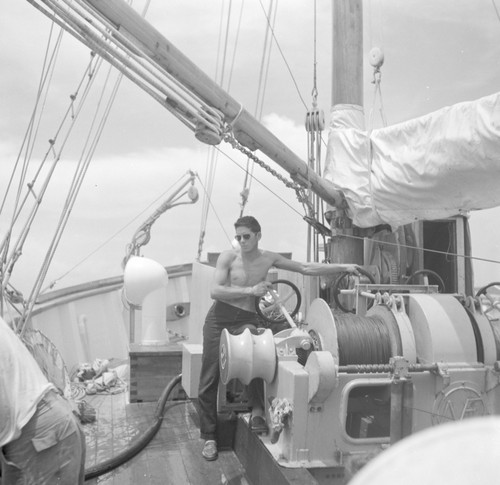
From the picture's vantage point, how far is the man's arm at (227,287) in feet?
12.8

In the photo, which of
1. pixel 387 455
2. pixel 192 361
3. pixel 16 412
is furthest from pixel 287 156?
pixel 387 455

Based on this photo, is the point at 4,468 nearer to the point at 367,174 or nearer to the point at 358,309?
the point at 358,309

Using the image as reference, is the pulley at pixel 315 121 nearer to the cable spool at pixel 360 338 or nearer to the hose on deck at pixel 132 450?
the hose on deck at pixel 132 450

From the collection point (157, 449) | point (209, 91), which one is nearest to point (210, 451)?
point (157, 449)

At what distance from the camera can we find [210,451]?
3943 mm

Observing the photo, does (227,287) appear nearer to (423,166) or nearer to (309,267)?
(309,267)

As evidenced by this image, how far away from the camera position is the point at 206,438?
404cm

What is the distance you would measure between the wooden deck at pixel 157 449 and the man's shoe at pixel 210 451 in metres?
0.04

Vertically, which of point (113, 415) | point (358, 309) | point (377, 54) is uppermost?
point (377, 54)

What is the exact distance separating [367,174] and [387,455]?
4.65 m

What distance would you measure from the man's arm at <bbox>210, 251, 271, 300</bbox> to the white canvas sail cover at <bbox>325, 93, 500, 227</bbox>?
1.43 metres

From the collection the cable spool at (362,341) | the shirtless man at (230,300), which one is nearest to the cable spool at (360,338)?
the cable spool at (362,341)

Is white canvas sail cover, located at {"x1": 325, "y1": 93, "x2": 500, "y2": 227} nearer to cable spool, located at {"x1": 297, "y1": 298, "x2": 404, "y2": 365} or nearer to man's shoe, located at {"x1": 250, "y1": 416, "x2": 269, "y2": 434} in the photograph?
cable spool, located at {"x1": 297, "y1": 298, "x2": 404, "y2": 365}

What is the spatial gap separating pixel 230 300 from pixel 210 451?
1.03 meters
